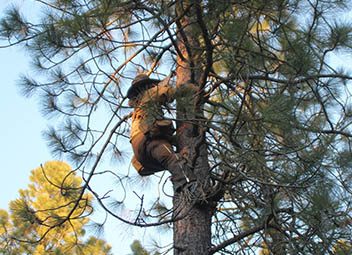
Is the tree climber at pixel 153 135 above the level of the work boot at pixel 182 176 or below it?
above

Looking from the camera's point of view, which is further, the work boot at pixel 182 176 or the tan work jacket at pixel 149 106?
the work boot at pixel 182 176

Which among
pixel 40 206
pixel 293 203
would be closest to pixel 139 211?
pixel 293 203

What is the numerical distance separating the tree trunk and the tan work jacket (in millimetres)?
111

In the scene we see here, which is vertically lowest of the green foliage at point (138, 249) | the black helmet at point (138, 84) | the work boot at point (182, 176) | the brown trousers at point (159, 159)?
the green foliage at point (138, 249)

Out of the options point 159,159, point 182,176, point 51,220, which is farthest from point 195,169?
point 51,220

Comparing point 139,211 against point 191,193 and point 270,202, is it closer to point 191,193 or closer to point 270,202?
point 191,193

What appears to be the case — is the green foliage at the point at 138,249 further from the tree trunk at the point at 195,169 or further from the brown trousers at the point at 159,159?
the brown trousers at the point at 159,159

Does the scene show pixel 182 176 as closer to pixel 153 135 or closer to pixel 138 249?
pixel 153 135

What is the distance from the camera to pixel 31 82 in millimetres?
4684

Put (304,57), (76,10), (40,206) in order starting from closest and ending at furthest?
(304,57) → (76,10) → (40,206)

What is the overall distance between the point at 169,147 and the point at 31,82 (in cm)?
116

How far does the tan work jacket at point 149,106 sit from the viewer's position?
3.87m

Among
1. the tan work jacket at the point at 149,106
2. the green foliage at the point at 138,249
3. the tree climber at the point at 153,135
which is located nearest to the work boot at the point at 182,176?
the tree climber at the point at 153,135

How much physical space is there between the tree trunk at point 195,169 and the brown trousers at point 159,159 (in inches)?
3.3
